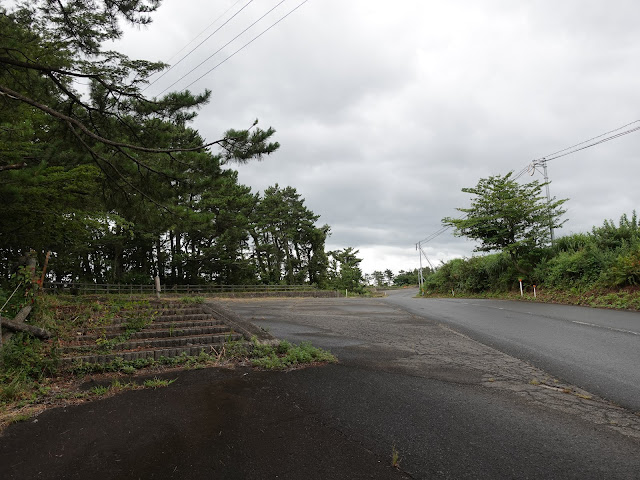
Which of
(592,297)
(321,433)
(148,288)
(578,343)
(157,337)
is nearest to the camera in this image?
(321,433)

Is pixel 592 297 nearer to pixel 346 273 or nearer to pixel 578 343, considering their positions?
pixel 578 343

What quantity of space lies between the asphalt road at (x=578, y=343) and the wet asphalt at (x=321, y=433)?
1.06 metres

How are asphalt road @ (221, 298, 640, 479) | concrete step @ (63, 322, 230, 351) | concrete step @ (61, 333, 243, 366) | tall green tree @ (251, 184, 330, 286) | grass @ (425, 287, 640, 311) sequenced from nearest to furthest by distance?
asphalt road @ (221, 298, 640, 479) → concrete step @ (61, 333, 243, 366) → concrete step @ (63, 322, 230, 351) → grass @ (425, 287, 640, 311) → tall green tree @ (251, 184, 330, 286)

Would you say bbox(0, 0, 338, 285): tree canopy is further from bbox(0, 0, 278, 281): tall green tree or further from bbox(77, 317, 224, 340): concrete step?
bbox(77, 317, 224, 340): concrete step

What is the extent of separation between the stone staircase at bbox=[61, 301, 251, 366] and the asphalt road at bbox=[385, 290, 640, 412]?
5.49m

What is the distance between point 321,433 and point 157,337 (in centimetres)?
510

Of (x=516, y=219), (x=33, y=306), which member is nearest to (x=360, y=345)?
(x=33, y=306)

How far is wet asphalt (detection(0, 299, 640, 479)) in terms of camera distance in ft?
8.83

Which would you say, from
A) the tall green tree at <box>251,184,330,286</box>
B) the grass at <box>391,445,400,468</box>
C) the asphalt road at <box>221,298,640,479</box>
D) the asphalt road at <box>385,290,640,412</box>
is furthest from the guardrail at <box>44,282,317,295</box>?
the grass at <box>391,445,400,468</box>

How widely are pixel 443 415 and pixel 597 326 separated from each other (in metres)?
7.28

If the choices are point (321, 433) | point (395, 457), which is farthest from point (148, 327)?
point (395, 457)

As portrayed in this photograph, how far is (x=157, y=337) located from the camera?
7102 mm

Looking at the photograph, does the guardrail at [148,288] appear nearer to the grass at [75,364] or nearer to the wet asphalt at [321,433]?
the grass at [75,364]

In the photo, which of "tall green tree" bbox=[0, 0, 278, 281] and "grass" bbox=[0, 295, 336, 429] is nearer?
"grass" bbox=[0, 295, 336, 429]
